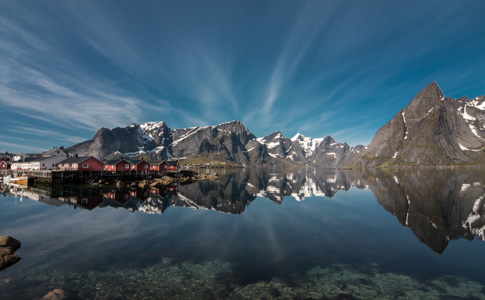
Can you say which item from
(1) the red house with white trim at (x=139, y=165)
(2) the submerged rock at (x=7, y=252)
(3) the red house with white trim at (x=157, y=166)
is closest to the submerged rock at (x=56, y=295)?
(2) the submerged rock at (x=7, y=252)

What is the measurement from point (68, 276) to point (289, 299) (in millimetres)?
13648

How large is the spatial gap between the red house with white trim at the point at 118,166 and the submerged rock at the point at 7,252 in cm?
8157

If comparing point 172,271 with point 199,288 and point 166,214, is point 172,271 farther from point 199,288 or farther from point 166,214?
point 166,214

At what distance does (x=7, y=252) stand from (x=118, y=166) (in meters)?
84.8

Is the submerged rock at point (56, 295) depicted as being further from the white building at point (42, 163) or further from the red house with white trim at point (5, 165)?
the red house with white trim at point (5, 165)

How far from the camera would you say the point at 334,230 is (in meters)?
24.4

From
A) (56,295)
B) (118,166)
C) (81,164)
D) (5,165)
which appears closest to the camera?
(56,295)

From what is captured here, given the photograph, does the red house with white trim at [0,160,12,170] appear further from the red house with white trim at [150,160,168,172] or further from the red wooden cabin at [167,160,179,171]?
the red wooden cabin at [167,160,179,171]

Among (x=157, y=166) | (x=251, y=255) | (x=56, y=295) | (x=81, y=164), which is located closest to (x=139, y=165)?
(x=157, y=166)

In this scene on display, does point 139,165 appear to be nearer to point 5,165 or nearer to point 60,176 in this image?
point 60,176

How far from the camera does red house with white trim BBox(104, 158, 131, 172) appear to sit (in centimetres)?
9388

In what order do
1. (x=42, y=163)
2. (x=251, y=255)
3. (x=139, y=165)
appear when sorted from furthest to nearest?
(x=139, y=165) < (x=42, y=163) < (x=251, y=255)

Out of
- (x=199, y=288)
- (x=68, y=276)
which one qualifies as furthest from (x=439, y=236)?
(x=68, y=276)

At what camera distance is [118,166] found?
9444 cm
